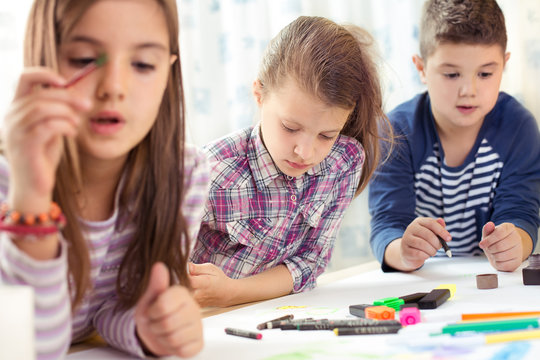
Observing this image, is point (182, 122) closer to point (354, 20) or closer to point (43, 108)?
point (43, 108)

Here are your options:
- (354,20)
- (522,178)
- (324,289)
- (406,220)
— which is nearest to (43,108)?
(324,289)

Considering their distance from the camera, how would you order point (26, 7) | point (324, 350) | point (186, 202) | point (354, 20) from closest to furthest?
point (324, 350) → point (186, 202) → point (26, 7) → point (354, 20)

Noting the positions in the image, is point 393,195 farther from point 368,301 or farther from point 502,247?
Result: point 368,301

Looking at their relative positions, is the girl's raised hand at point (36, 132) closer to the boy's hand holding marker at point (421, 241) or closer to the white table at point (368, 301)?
the white table at point (368, 301)

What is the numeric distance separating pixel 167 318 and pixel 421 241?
2.02 feet

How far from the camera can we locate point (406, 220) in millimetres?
1349

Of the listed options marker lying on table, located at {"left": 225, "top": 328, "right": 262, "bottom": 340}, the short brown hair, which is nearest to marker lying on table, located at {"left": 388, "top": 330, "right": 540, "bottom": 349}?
marker lying on table, located at {"left": 225, "top": 328, "right": 262, "bottom": 340}

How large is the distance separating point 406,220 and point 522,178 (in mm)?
270

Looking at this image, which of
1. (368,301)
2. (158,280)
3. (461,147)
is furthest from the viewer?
(461,147)

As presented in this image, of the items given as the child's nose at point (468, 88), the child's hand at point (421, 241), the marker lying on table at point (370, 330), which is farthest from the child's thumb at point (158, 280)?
the child's nose at point (468, 88)

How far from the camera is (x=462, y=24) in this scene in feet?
4.28

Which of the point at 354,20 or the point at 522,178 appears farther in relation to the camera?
the point at 354,20

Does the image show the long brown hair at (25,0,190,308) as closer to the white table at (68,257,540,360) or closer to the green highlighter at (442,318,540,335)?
the white table at (68,257,540,360)

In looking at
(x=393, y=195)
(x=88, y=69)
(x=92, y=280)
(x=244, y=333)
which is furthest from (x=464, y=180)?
(x=88, y=69)
